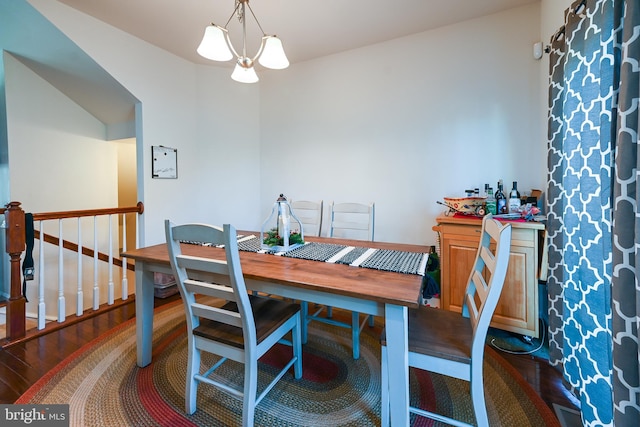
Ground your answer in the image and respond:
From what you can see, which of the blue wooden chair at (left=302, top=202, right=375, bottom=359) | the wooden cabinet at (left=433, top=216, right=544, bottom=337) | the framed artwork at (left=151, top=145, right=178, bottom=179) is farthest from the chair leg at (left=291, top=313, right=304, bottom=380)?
the framed artwork at (left=151, top=145, right=178, bottom=179)

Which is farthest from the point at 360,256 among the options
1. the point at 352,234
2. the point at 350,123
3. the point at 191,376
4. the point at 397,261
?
the point at 350,123

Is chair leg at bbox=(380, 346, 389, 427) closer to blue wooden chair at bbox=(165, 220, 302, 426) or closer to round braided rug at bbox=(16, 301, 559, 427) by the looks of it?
round braided rug at bbox=(16, 301, 559, 427)

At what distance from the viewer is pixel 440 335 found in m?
1.27

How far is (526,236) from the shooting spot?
1911 millimetres

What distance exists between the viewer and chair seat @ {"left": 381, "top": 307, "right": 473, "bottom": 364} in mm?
1149

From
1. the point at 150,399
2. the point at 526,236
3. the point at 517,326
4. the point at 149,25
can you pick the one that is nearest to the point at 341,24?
the point at 149,25

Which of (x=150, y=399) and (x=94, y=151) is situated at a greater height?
(x=94, y=151)

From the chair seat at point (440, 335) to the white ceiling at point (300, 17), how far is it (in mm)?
2409

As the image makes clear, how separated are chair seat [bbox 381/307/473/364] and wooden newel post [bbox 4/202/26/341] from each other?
2.67m

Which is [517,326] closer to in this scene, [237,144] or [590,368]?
[590,368]

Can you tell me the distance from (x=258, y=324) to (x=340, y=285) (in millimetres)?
563

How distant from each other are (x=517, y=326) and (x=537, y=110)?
5.64 ft

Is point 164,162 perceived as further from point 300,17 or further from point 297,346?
point 297,346

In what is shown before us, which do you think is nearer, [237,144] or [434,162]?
[434,162]
